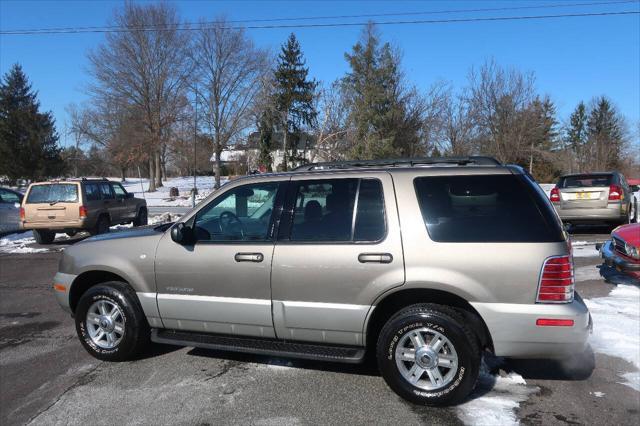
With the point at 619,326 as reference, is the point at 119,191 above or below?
above

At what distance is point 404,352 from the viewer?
12.0 feet

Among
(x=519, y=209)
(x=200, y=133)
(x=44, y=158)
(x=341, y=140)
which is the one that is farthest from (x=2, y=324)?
(x=44, y=158)

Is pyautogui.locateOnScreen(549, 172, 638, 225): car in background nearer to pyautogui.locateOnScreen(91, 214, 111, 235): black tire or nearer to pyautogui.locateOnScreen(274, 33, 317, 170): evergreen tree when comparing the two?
pyautogui.locateOnScreen(91, 214, 111, 235): black tire

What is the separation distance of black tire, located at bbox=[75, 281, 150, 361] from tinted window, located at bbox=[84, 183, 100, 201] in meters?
8.66

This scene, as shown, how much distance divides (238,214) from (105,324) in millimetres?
1688

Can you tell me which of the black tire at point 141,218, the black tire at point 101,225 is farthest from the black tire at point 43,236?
the black tire at point 141,218

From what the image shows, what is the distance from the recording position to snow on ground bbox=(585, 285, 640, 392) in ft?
14.6

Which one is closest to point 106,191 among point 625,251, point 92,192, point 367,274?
point 92,192

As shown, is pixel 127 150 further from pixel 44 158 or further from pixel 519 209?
Answer: pixel 519 209

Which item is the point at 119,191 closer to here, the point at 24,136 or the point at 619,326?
the point at 619,326

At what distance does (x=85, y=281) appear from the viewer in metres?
4.77

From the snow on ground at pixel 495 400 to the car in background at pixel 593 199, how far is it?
9.09 m

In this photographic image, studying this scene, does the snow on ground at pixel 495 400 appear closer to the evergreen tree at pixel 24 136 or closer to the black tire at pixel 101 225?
the black tire at pixel 101 225

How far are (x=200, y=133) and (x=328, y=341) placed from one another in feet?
140
